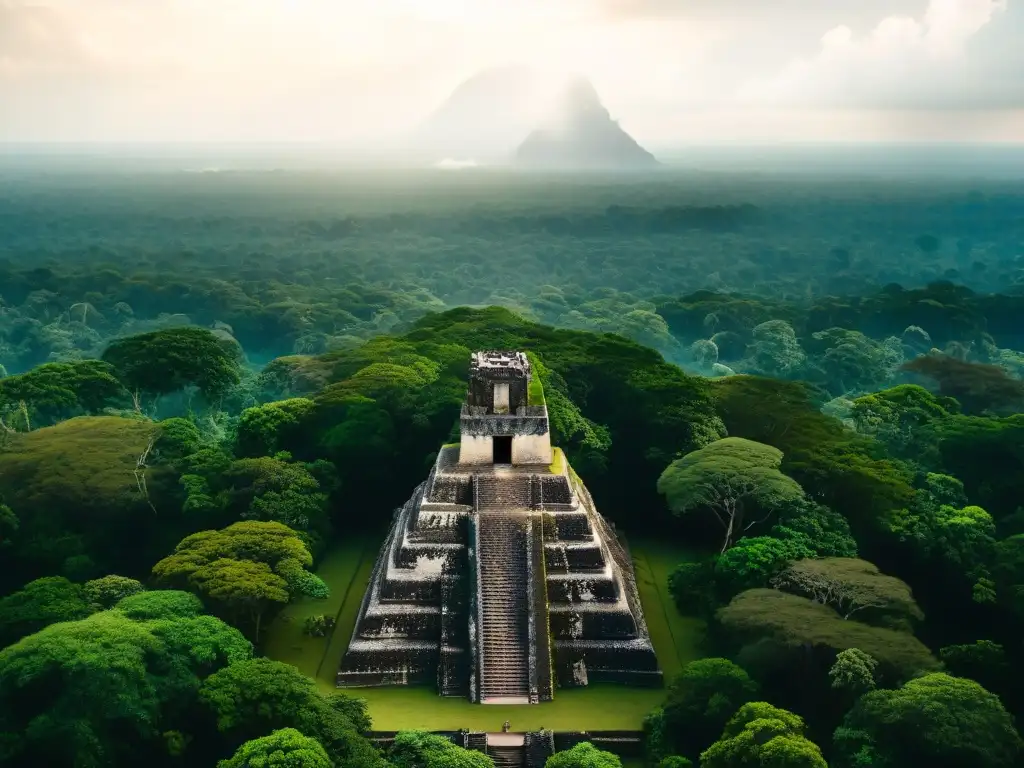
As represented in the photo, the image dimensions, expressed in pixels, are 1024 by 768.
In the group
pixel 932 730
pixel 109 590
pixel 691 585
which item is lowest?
pixel 691 585

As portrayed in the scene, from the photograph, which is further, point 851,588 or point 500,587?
point 500,587

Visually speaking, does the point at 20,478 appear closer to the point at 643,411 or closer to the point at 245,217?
the point at 643,411

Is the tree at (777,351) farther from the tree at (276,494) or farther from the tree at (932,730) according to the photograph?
the tree at (932,730)

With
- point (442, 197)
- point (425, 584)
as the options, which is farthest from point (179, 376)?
point (442, 197)

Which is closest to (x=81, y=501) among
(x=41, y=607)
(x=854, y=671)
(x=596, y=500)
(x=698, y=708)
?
(x=41, y=607)

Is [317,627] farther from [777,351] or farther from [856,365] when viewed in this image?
[777,351]

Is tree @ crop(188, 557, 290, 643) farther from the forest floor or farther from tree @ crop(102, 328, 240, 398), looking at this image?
tree @ crop(102, 328, 240, 398)

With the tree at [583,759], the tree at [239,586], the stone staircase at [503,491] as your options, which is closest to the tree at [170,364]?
the tree at [239,586]
